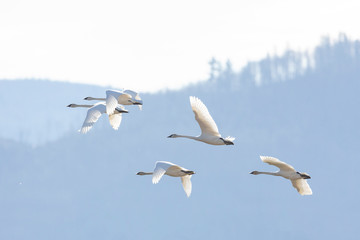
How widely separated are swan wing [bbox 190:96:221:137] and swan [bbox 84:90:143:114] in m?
1.95

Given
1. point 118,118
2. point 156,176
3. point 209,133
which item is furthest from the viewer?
point 118,118

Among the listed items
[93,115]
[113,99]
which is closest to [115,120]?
[93,115]

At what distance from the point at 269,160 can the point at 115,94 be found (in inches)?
186

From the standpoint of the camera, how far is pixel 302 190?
2691 cm

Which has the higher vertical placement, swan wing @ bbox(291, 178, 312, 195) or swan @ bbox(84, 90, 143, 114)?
swan @ bbox(84, 90, 143, 114)

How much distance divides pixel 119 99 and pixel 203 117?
295 cm

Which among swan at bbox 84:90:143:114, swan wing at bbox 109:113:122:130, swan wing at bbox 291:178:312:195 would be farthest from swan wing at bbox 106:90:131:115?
swan wing at bbox 291:178:312:195

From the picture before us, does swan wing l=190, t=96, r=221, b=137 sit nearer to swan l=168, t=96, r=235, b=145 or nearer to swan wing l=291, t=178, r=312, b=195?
swan l=168, t=96, r=235, b=145

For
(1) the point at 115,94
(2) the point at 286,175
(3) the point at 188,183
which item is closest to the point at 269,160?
(2) the point at 286,175

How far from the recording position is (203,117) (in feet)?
85.9

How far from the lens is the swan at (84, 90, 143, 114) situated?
26.0 meters

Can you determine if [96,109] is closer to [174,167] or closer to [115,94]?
[115,94]

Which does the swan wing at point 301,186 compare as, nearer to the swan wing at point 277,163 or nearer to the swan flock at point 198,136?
the swan flock at point 198,136

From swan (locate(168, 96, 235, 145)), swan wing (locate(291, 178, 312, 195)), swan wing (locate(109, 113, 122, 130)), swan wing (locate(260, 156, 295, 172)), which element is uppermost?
swan (locate(168, 96, 235, 145))
